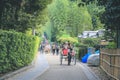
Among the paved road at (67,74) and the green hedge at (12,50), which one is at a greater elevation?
the green hedge at (12,50)

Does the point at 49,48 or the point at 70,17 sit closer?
the point at 49,48

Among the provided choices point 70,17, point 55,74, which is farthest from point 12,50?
point 70,17

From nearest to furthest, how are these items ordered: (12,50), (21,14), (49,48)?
(12,50) → (21,14) → (49,48)

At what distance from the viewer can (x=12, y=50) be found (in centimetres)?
Result: 2142

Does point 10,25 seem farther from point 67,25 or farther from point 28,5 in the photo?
point 67,25

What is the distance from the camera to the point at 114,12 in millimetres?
17312

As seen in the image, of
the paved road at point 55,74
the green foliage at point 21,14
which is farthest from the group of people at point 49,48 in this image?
the paved road at point 55,74

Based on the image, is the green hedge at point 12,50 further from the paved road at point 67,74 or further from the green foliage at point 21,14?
the green foliage at point 21,14

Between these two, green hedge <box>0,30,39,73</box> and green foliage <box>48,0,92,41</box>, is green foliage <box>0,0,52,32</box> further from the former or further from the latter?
green foliage <box>48,0,92,41</box>

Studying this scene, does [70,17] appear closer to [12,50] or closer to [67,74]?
[67,74]

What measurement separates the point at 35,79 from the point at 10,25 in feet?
31.0

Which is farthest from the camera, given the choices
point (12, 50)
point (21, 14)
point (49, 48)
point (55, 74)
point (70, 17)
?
point (70, 17)

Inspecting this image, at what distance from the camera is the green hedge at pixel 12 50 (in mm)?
19266

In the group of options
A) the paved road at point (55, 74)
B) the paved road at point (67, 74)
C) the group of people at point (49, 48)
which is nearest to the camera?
the paved road at point (55, 74)
